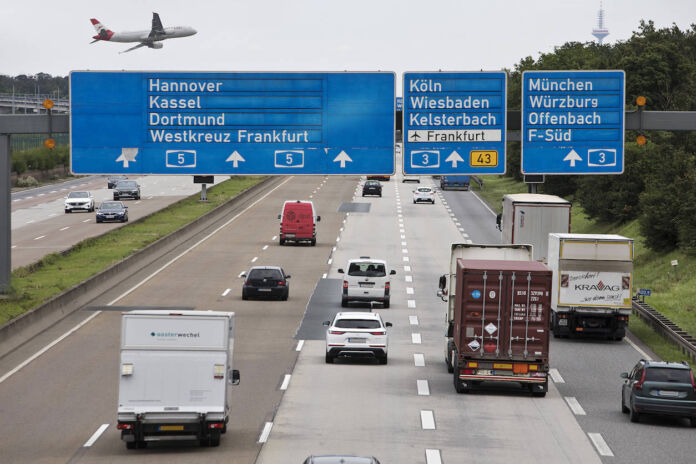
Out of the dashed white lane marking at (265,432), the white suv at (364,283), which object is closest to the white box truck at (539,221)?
the white suv at (364,283)

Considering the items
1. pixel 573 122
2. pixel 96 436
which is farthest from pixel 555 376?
pixel 96 436

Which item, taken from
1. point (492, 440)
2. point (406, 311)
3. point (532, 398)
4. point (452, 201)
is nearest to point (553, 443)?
point (492, 440)

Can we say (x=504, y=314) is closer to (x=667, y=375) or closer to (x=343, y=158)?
(x=667, y=375)

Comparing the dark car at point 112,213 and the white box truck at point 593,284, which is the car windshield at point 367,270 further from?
the dark car at point 112,213

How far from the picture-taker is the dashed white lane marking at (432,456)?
2162cm

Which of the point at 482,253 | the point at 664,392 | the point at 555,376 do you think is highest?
the point at 482,253

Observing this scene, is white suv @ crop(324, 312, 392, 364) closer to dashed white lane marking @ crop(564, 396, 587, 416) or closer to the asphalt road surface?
the asphalt road surface

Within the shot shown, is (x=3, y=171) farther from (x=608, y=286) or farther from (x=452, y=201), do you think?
(x=452, y=201)

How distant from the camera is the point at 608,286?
131ft

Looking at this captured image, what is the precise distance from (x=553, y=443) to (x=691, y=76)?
8726 centimetres

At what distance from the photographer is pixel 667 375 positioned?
26.4 m

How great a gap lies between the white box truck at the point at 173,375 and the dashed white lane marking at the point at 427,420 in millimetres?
5050

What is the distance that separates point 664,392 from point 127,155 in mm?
14346

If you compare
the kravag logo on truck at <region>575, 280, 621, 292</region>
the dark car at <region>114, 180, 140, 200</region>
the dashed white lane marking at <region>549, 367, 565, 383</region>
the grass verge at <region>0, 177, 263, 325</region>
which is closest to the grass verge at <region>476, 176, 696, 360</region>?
the kravag logo on truck at <region>575, 280, 621, 292</region>
